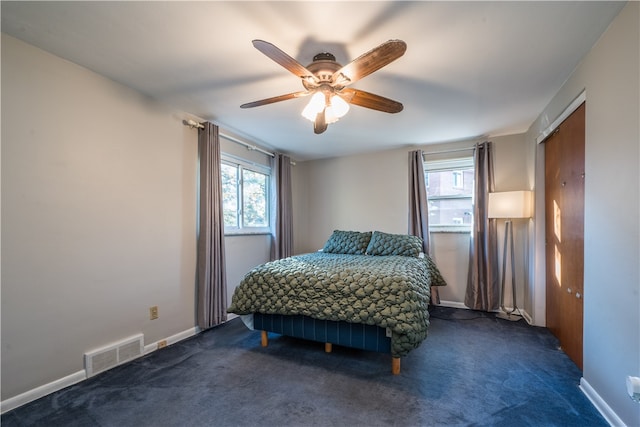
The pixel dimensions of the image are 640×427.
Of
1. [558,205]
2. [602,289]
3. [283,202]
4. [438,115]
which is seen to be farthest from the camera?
[283,202]

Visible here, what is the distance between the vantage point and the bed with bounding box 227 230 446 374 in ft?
6.12

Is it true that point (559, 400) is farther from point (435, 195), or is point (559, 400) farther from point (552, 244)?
point (435, 195)

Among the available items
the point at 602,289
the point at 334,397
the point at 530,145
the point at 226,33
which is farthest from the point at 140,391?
the point at 530,145

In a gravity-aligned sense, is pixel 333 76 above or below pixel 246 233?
above

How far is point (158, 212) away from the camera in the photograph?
2.45 meters

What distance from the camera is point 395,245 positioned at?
3258mm

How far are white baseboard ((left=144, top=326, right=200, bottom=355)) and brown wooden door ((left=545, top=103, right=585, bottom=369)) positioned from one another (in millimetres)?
3220

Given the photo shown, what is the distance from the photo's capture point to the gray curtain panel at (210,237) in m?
2.75

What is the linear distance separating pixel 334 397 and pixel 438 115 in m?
2.65

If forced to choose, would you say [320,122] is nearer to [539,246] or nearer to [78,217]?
[78,217]

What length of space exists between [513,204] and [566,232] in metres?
0.81

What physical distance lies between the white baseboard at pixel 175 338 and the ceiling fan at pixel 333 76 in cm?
219

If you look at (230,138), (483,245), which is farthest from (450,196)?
(230,138)

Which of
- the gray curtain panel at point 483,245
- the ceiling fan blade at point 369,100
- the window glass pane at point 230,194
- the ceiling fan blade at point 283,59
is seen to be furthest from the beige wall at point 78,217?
the gray curtain panel at point 483,245
